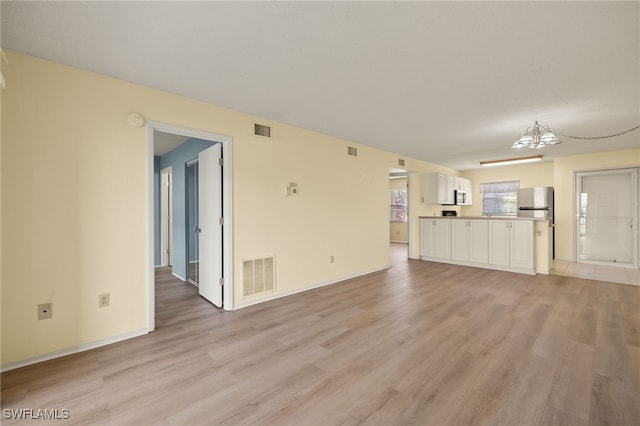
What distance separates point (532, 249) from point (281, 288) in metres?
4.72

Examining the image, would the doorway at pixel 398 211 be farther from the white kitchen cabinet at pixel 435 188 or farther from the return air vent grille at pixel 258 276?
the return air vent grille at pixel 258 276

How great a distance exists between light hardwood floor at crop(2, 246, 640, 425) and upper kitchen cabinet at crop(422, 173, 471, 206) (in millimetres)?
3688

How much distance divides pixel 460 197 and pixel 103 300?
26.7ft

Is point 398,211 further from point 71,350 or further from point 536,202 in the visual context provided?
point 71,350

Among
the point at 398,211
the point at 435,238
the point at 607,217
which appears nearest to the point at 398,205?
the point at 398,211

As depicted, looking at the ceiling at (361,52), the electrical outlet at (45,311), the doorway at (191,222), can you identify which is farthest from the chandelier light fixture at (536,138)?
the electrical outlet at (45,311)

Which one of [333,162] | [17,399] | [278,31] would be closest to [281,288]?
[333,162]

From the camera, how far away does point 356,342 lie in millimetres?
2590

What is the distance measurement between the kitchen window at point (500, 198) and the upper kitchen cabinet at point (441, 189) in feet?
4.10

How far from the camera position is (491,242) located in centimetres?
565

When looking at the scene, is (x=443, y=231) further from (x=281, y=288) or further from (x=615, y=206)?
(x=281, y=288)

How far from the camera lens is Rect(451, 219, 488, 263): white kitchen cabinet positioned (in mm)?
5770

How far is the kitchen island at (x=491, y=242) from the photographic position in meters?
5.17

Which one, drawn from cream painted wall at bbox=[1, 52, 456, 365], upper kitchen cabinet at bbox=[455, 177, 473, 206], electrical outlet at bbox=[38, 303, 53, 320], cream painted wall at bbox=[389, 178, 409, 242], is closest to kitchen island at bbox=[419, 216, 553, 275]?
upper kitchen cabinet at bbox=[455, 177, 473, 206]
